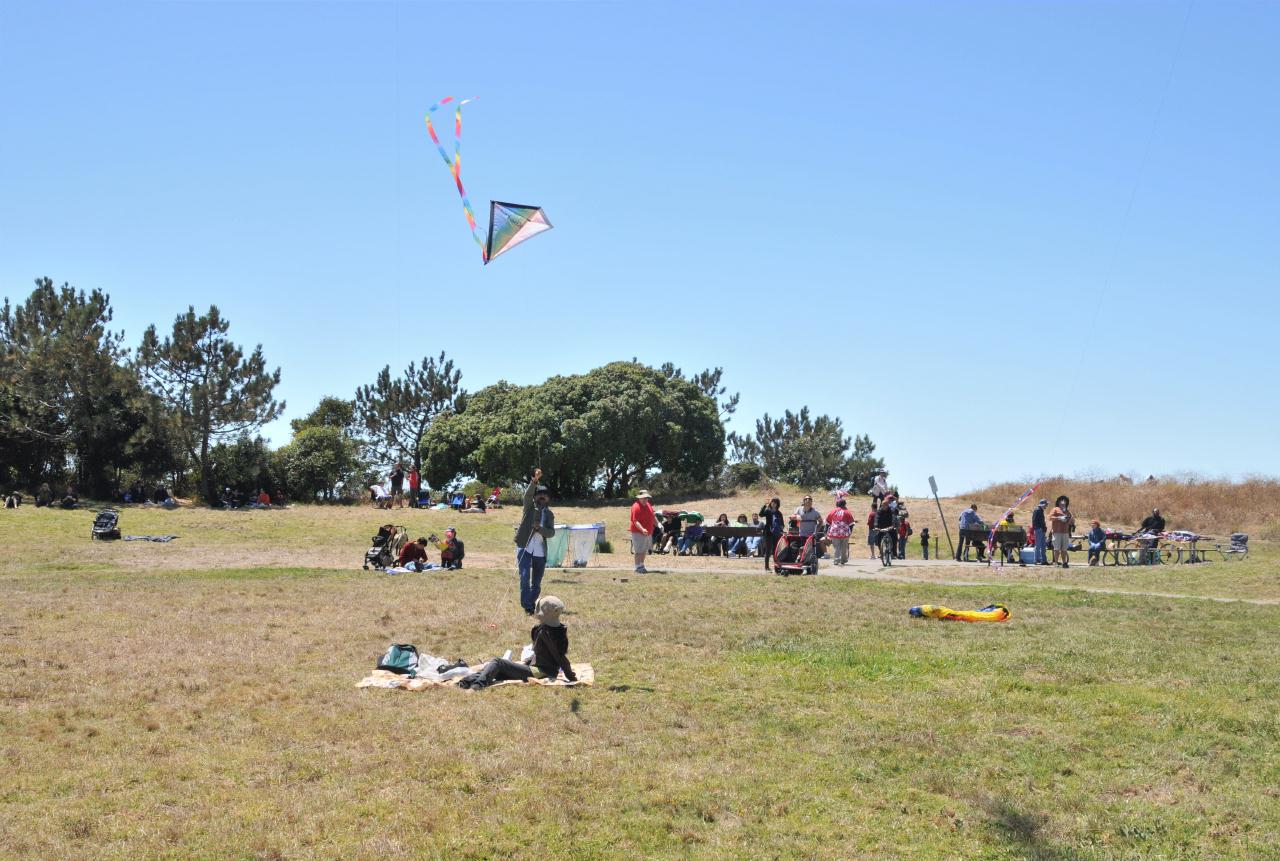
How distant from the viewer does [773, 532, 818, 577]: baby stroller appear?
21.2 metres

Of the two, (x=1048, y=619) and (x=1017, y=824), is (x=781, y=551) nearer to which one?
(x=1048, y=619)

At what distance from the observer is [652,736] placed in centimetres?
799

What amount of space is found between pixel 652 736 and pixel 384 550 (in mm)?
15515

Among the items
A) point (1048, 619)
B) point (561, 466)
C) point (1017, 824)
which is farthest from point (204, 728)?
point (561, 466)

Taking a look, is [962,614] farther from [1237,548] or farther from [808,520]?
[1237,548]

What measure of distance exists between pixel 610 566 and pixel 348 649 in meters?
12.8

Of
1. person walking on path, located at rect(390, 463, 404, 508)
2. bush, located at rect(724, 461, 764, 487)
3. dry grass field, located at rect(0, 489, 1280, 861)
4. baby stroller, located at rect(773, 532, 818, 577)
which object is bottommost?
dry grass field, located at rect(0, 489, 1280, 861)

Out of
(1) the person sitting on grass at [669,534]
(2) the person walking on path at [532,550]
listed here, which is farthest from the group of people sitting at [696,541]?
(2) the person walking on path at [532,550]

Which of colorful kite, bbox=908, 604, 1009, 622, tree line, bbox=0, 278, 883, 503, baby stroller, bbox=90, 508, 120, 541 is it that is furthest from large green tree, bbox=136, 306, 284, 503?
colorful kite, bbox=908, 604, 1009, 622

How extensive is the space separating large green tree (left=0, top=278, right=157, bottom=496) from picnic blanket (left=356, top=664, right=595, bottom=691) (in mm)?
43530

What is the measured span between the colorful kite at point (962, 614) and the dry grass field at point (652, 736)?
190 millimetres

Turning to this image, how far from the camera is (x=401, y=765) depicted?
7.17 metres

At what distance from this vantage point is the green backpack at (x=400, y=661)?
10.1 metres

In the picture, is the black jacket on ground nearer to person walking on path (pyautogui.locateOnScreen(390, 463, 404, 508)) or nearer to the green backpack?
the green backpack
